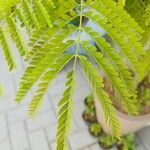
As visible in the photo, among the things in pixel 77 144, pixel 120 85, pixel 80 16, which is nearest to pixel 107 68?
pixel 120 85

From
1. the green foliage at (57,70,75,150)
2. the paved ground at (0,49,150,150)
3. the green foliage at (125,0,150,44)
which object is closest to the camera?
the green foliage at (57,70,75,150)

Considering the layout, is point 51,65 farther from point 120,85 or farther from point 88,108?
point 88,108

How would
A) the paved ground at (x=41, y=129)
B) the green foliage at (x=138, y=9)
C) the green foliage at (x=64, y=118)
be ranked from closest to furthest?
1. the green foliage at (x=64, y=118)
2. the green foliage at (x=138, y=9)
3. the paved ground at (x=41, y=129)

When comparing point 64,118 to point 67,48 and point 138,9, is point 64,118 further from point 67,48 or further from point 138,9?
point 138,9

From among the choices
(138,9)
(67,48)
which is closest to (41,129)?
(138,9)

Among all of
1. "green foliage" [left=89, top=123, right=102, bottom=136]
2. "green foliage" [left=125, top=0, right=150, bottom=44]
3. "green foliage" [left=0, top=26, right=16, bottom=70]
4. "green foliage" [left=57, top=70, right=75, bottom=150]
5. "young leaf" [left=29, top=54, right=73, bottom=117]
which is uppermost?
"green foliage" [left=89, top=123, right=102, bottom=136]

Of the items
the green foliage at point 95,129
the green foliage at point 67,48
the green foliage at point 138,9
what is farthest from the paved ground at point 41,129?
the green foliage at point 67,48

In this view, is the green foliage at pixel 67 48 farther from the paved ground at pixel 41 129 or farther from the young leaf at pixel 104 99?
the paved ground at pixel 41 129

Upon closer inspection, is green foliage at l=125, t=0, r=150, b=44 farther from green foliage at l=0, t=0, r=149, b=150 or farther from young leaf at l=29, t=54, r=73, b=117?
young leaf at l=29, t=54, r=73, b=117

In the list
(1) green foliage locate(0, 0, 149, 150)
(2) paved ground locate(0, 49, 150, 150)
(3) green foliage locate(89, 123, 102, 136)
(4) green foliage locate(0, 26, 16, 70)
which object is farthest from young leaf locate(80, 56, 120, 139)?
(3) green foliage locate(89, 123, 102, 136)
